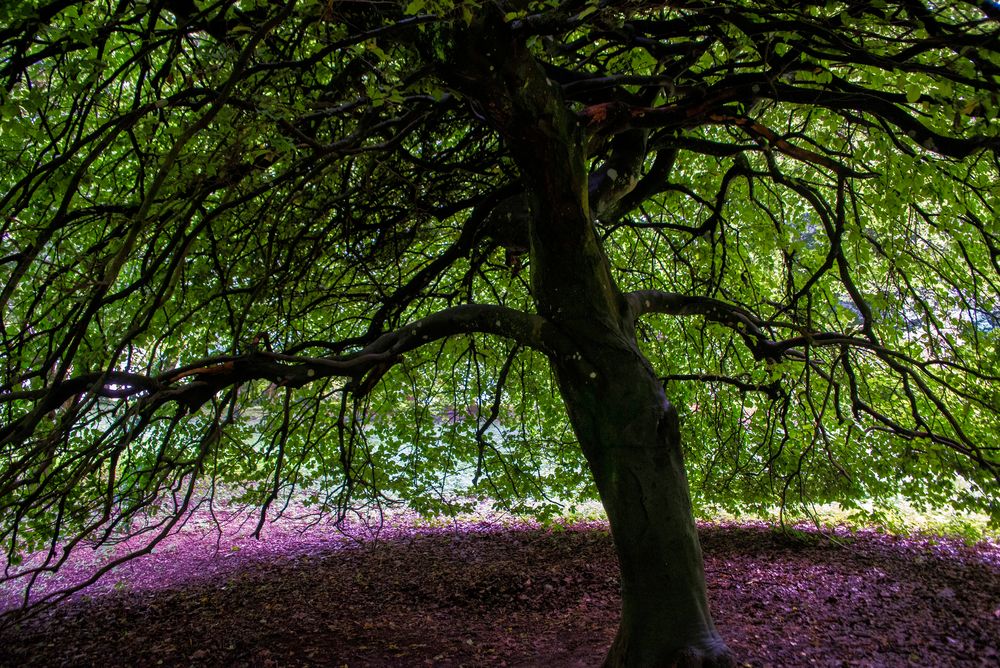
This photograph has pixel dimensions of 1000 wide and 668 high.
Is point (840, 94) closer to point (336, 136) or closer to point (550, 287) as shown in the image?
point (550, 287)

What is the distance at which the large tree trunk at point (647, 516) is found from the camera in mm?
3438

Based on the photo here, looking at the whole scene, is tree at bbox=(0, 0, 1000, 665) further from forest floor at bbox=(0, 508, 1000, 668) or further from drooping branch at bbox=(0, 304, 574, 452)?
forest floor at bbox=(0, 508, 1000, 668)

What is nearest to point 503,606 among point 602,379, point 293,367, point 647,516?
point 647,516

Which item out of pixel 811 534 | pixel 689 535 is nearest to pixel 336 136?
pixel 689 535

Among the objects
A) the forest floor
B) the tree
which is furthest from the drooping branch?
the forest floor

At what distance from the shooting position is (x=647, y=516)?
351 cm

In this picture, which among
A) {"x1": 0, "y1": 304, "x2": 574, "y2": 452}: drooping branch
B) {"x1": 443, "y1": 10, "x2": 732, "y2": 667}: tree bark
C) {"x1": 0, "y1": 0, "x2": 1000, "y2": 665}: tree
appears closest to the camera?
{"x1": 0, "y1": 304, "x2": 574, "y2": 452}: drooping branch

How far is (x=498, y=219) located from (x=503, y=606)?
3569 millimetres

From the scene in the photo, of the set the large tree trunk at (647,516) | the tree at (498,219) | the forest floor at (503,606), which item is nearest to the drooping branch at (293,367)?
the tree at (498,219)

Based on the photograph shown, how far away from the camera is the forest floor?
4.73 meters

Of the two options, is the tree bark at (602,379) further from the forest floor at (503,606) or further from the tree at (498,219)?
the forest floor at (503,606)

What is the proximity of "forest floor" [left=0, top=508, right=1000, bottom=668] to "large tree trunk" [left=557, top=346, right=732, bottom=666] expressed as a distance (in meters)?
1.06

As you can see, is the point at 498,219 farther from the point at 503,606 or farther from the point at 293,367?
the point at 503,606

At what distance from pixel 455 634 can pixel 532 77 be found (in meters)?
4.26
